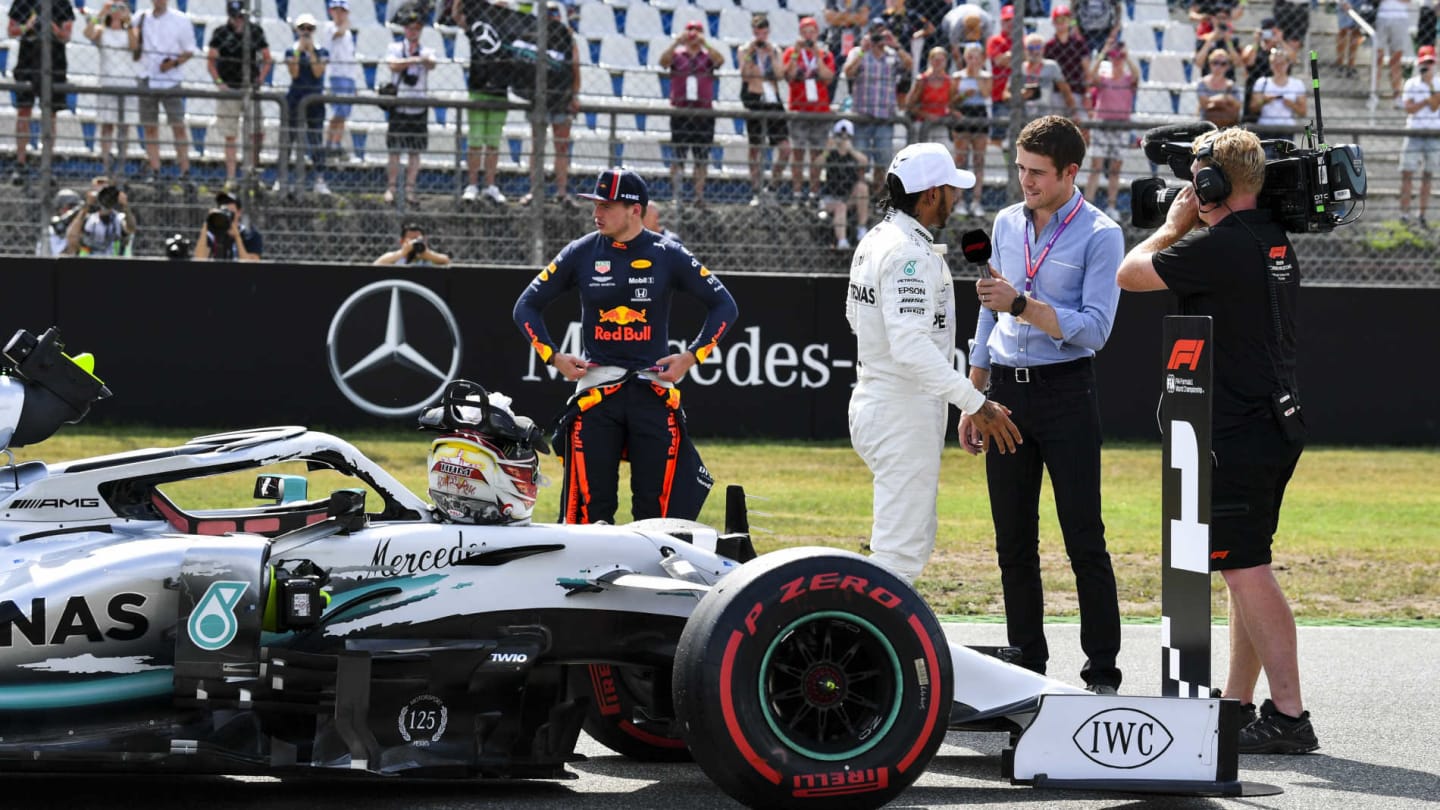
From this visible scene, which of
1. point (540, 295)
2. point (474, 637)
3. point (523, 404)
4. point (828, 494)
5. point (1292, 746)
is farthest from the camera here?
point (523, 404)

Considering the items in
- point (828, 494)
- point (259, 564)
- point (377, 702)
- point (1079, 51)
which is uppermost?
point (1079, 51)

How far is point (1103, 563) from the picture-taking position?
6031 millimetres

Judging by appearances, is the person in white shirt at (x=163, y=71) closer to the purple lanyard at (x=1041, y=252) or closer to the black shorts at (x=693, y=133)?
the black shorts at (x=693, y=133)

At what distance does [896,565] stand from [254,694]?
224 cm

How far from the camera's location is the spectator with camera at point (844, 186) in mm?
14344

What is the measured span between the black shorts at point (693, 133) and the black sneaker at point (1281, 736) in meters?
9.48

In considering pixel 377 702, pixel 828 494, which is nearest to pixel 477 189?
pixel 828 494

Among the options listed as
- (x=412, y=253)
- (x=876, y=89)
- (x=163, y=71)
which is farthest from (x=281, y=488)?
(x=163, y=71)

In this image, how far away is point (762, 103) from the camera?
49.3 feet

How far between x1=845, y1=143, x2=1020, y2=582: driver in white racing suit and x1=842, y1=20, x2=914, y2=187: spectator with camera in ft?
27.5

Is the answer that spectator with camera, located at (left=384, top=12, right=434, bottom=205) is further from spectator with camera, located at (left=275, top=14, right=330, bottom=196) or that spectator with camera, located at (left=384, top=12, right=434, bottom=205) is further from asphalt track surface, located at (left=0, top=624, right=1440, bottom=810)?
asphalt track surface, located at (left=0, top=624, right=1440, bottom=810)

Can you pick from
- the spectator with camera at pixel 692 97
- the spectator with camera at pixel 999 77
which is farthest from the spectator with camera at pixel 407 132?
the spectator with camera at pixel 999 77

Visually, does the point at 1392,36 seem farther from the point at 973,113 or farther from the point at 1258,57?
the point at 973,113

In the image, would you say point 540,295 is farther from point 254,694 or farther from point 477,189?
point 477,189
